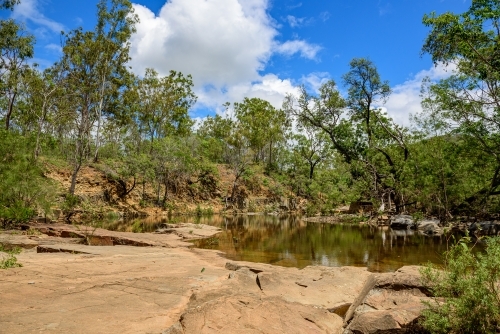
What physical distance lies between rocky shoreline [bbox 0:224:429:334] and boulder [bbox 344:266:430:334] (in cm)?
1

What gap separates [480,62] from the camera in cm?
1700

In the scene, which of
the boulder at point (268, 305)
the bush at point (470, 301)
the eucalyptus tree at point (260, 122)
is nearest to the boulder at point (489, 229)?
the boulder at point (268, 305)

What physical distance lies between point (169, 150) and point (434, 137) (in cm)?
2627

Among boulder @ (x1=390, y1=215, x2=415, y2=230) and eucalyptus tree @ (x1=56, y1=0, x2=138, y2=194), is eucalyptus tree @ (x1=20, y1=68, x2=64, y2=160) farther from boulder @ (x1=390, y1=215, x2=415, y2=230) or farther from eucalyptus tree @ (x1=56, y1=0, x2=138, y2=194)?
boulder @ (x1=390, y1=215, x2=415, y2=230)

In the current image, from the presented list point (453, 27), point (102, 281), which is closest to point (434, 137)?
point (453, 27)

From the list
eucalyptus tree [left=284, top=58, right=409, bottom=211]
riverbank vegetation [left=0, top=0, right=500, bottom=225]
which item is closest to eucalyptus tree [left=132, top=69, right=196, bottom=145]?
riverbank vegetation [left=0, top=0, right=500, bottom=225]

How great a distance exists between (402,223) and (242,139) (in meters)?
33.2

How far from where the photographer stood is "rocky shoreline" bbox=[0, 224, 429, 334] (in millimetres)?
4570

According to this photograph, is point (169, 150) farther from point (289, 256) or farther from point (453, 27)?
point (453, 27)

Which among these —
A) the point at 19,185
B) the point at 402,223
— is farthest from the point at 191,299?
the point at 402,223

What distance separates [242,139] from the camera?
53969mm

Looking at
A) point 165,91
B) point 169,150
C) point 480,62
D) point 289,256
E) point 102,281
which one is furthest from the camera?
point 165,91

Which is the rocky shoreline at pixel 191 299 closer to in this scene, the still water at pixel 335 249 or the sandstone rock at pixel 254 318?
the sandstone rock at pixel 254 318

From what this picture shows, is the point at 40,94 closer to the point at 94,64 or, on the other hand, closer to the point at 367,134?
the point at 94,64
